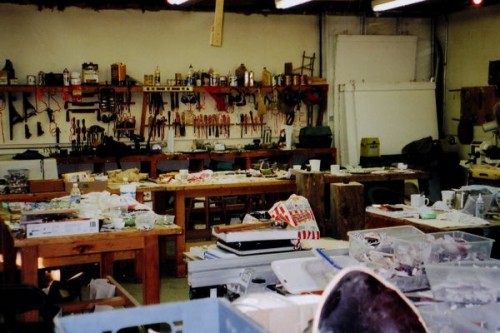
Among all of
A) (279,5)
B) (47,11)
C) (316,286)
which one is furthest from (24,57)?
(316,286)

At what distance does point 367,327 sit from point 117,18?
28.1ft

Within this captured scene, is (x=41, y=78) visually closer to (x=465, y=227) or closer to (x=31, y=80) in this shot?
(x=31, y=80)

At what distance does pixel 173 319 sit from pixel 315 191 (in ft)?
17.5

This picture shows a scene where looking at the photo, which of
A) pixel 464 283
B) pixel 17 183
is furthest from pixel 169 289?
pixel 464 283

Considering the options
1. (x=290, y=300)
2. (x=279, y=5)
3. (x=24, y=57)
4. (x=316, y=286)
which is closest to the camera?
(x=290, y=300)

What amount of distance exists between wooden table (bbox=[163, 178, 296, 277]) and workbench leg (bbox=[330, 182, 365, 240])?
0.77 m

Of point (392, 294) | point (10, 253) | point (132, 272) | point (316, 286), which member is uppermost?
point (392, 294)

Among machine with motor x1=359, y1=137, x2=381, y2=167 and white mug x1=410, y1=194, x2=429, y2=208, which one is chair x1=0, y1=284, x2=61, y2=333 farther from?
machine with motor x1=359, y1=137, x2=381, y2=167

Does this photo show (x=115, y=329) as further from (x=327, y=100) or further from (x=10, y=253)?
(x=327, y=100)

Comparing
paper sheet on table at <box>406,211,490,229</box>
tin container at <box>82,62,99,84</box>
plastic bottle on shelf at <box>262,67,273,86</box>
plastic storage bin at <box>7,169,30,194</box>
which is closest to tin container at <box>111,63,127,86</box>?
tin container at <box>82,62,99,84</box>

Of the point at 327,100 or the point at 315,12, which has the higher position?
the point at 315,12

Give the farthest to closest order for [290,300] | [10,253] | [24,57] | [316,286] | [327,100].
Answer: [327,100]
[24,57]
[10,253]
[316,286]
[290,300]

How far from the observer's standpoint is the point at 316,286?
7.98 ft

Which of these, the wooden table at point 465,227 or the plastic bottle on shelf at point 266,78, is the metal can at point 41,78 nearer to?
the plastic bottle on shelf at point 266,78
